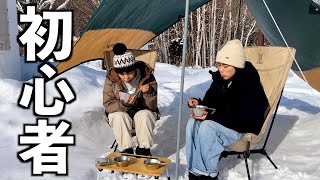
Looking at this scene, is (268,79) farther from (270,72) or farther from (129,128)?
(129,128)

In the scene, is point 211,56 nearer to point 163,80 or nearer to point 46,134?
point 163,80

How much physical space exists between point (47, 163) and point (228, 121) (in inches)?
56.0

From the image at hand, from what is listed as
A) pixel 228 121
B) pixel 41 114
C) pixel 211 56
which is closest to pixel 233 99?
pixel 228 121

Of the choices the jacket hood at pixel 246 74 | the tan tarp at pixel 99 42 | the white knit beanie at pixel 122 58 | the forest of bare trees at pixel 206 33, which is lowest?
the jacket hood at pixel 246 74

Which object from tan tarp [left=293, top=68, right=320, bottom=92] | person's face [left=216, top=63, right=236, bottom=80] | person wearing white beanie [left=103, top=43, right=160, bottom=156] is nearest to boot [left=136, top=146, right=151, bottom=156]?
person wearing white beanie [left=103, top=43, right=160, bottom=156]

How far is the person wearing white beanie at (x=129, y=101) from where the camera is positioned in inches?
131

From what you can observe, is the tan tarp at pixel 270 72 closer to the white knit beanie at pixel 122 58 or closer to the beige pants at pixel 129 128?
the beige pants at pixel 129 128

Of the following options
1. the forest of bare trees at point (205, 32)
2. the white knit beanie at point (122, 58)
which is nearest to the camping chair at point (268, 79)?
the white knit beanie at point (122, 58)

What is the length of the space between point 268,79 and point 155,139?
1313 mm

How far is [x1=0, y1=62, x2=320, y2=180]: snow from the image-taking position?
3.34 metres

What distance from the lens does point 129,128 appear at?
3400 mm

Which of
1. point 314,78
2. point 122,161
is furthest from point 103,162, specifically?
point 314,78

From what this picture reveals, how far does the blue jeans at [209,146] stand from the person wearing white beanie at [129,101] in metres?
0.45

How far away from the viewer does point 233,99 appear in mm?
3156
